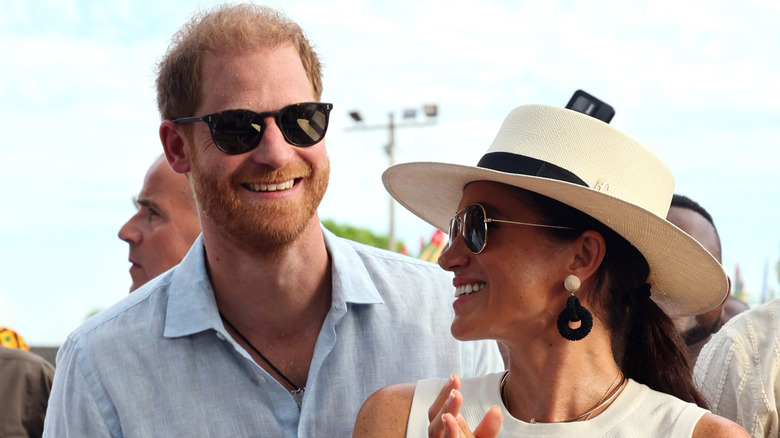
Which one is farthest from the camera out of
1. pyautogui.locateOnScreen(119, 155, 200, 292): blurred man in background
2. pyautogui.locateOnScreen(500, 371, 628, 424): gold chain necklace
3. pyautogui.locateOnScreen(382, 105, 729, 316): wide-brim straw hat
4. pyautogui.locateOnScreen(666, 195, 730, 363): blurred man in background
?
pyautogui.locateOnScreen(119, 155, 200, 292): blurred man in background

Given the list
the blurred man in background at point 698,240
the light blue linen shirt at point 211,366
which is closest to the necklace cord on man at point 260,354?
the light blue linen shirt at point 211,366

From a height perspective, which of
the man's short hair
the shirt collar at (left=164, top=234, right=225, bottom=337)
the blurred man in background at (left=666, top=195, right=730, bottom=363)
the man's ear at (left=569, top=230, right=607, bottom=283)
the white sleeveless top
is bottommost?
the blurred man in background at (left=666, top=195, right=730, bottom=363)

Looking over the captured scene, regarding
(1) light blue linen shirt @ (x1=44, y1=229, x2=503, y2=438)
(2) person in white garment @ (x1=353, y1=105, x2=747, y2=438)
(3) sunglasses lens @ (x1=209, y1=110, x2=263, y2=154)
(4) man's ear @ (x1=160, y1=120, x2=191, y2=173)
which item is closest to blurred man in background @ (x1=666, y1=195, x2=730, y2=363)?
(1) light blue linen shirt @ (x1=44, y1=229, x2=503, y2=438)

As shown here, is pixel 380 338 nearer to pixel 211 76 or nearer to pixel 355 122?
pixel 211 76

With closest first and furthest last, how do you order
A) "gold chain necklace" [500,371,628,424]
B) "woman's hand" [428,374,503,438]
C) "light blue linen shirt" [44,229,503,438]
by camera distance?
"woman's hand" [428,374,503,438], "gold chain necklace" [500,371,628,424], "light blue linen shirt" [44,229,503,438]

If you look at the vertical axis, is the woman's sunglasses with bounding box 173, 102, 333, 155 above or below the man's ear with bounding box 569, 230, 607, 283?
above

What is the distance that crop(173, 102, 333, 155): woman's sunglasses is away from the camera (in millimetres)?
3344

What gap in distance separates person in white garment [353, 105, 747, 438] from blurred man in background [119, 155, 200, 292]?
2853 millimetres

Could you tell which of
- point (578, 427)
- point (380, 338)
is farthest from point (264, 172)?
point (578, 427)

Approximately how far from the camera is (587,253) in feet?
9.14

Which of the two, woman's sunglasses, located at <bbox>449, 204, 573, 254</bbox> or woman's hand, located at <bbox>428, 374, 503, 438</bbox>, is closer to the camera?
woman's hand, located at <bbox>428, 374, 503, 438</bbox>

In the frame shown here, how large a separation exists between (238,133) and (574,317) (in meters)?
1.48

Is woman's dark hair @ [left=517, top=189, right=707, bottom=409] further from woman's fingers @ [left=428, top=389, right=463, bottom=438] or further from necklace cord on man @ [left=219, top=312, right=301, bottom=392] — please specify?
necklace cord on man @ [left=219, top=312, right=301, bottom=392]

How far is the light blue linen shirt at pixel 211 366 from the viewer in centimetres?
329
